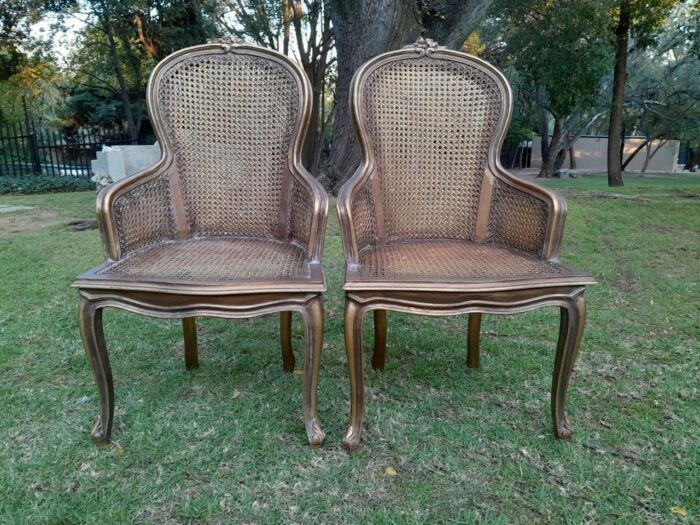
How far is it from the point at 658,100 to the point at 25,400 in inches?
864

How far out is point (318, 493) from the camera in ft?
4.61

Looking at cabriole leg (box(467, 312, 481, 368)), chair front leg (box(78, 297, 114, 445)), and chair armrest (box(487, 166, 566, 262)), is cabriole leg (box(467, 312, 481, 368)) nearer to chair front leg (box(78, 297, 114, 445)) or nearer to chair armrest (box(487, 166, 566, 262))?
chair armrest (box(487, 166, 566, 262))

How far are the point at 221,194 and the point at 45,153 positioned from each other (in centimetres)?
1004

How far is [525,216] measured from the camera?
1790 mm

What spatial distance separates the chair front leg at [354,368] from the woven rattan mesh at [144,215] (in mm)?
751

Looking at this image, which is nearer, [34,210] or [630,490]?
[630,490]

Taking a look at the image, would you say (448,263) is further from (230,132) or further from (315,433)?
(230,132)

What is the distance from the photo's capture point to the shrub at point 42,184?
8.48 metres

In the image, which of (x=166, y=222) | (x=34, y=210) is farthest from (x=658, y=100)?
(x=166, y=222)

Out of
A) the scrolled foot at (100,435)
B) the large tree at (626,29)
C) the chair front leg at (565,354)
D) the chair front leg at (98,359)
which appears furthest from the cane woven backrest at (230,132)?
the large tree at (626,29)

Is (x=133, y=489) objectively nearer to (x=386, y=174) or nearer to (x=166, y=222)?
(x=166, y=222)

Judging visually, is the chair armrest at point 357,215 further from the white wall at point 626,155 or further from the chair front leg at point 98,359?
the white wall at point 626,155

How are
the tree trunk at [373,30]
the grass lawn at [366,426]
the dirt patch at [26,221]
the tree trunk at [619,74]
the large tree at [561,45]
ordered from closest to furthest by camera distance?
the grass lawn at [366,426]
the tree trunk at [373,30]
the dirt patch at [26,221]
the large tree at [561,45]
the tree trunk at [619,74]

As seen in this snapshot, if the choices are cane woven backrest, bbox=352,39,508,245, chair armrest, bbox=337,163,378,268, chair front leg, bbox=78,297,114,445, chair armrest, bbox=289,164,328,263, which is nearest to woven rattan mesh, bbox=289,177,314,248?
chair armrest, bbox=289,164,328,263
